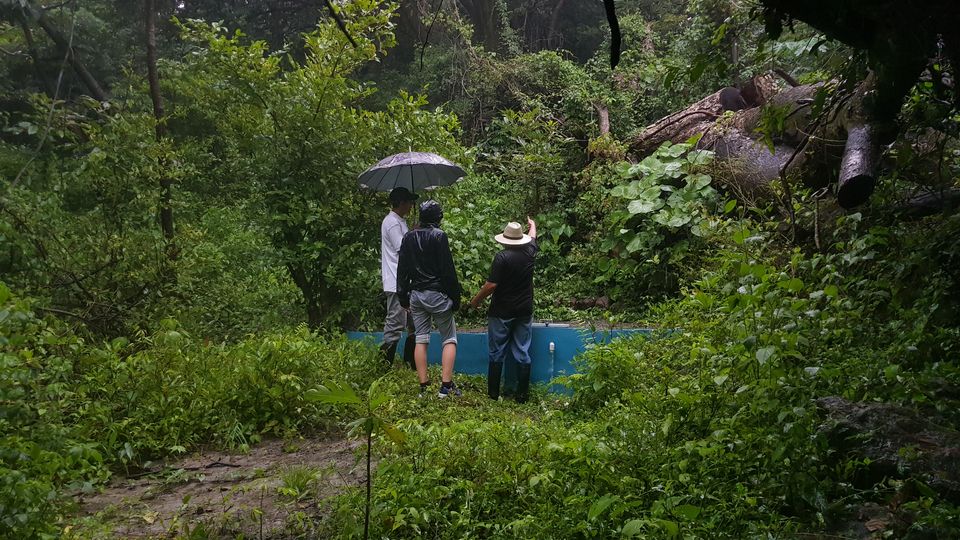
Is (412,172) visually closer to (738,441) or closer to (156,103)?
(156,103)

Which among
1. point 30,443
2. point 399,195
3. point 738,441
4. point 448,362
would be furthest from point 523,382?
point 30,443

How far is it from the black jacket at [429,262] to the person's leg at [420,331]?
0.45ft

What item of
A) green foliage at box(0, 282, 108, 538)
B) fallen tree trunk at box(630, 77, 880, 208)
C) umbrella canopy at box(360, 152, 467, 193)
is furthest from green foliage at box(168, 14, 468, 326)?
fallen tree trunk at box(630, 77, 880, 208)

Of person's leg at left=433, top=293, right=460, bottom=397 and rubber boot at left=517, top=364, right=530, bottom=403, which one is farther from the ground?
person's leg at left=433, top=293, right=460, bottom=397

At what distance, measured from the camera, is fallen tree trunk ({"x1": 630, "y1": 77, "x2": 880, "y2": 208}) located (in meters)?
4.99

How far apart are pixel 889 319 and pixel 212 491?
14.3ft

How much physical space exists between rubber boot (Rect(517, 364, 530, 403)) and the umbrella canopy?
2.38m

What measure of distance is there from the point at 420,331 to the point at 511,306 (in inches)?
38.4

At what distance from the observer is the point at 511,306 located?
23.1 ft

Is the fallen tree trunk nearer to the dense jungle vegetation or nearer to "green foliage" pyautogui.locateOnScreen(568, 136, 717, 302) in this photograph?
the dense jungle vegetation

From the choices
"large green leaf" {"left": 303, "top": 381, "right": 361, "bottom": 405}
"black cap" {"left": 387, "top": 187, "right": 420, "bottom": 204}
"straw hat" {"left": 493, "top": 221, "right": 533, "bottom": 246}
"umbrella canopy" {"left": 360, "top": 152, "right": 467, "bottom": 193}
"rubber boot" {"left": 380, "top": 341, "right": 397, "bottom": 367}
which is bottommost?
"rubber boot" {"left": 380, "top": 341, "right": 397, "bottom": 367}

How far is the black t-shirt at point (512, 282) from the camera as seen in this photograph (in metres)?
6.96

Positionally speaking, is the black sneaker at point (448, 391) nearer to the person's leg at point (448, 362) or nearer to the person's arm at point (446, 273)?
the person's leg at point (448, 362)

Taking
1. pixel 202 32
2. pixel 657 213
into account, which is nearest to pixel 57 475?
pixel 202 32
